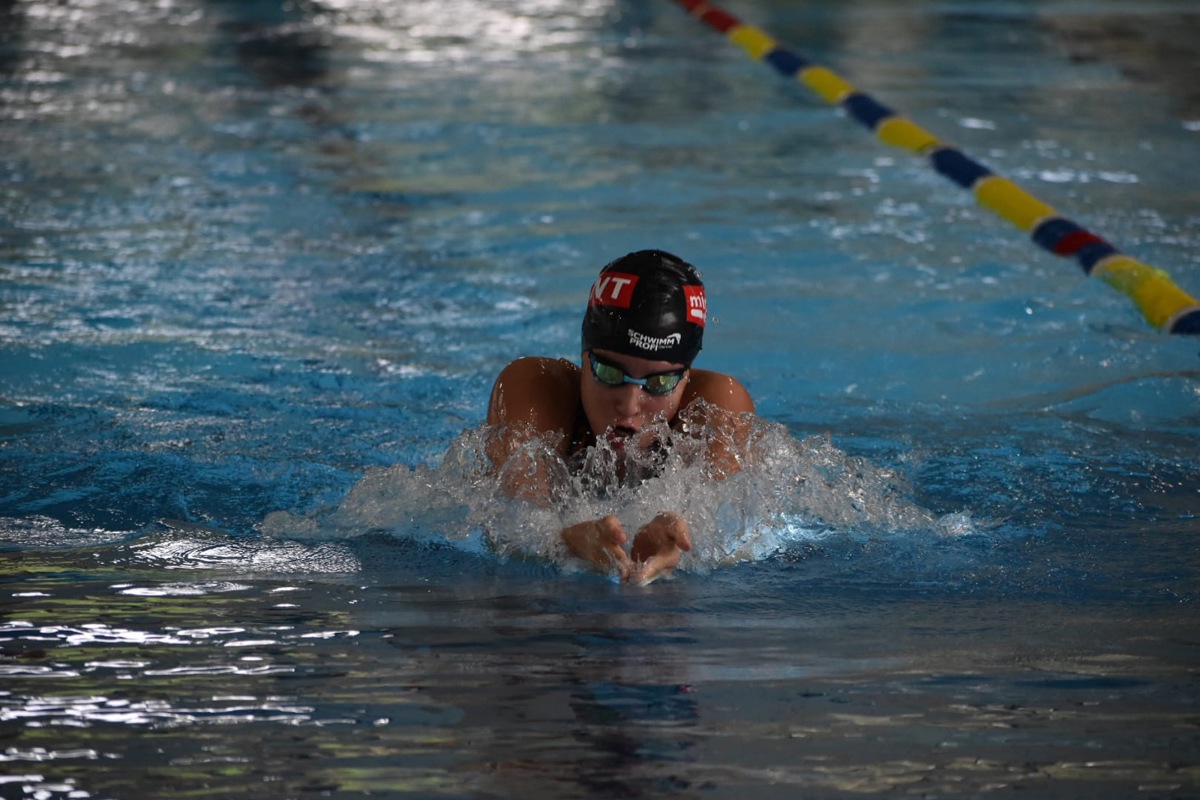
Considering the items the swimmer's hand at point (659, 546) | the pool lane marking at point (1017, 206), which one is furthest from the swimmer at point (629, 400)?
the pool lane marking at point (1017, 206)

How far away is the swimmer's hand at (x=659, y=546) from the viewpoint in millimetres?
3000

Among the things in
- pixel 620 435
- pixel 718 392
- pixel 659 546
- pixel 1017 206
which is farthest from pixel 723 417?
pixel 1017 206

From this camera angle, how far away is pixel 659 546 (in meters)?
3.03

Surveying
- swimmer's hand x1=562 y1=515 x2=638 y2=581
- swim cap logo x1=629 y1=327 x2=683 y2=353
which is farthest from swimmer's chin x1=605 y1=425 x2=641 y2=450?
swimmer's hand x1=562 y1=515 x2=638 y2=581

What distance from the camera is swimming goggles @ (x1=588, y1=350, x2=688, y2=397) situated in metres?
3.29

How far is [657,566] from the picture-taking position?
119 inches

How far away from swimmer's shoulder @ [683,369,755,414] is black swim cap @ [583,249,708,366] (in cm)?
24

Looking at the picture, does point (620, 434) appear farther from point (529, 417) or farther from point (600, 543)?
point (600, 543)

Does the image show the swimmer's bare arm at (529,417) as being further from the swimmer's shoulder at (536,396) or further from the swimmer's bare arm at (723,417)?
the swimmer's bare arm at (723,417)

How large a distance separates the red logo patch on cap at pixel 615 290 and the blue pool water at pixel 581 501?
0.41m

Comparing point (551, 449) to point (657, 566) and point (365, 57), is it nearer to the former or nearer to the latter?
point (657, 566)

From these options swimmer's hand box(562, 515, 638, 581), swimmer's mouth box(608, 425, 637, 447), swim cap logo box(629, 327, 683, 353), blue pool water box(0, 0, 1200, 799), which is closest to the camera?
blue pool water box(0, 0, 1200, 799)

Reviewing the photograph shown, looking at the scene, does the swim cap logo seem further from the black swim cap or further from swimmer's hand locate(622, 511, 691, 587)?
swimmer's hand locate(622, 511, 691, 587)

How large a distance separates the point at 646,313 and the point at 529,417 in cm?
41
